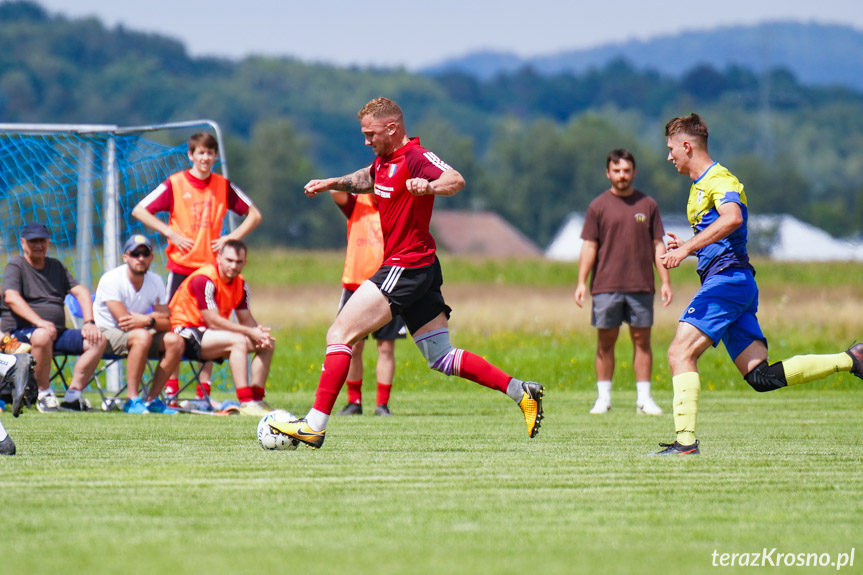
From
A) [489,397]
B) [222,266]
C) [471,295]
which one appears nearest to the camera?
[222,266]

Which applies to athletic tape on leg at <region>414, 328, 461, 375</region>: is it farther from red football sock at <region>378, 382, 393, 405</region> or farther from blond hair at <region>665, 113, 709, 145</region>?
red football sock at <region>378, 382, 393, 405</region>

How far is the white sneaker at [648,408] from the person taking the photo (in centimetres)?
1122

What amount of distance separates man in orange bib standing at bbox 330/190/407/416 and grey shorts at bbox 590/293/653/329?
5.78 feet

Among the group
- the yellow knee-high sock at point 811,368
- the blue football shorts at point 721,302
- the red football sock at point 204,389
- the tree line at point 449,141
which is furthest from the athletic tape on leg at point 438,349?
the tree line at point 449,141

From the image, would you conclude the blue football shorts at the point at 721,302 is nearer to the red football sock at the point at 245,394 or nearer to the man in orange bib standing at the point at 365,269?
the man in orange bib standing at the point at 365,269

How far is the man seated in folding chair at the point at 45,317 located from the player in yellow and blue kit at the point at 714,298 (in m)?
5.82

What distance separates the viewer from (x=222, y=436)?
28.6ft

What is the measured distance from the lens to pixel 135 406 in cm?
1123

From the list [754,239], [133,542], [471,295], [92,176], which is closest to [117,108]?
[754,239]

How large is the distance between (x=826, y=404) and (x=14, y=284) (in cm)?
758

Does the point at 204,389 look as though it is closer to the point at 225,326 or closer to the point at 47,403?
the point at 225,326

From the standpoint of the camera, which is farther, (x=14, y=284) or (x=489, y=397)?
(x=489, y=397)

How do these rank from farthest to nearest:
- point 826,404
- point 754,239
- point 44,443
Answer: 1. point 754,239
2. point 826,404
3. point 44,443

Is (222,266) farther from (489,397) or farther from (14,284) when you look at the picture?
(489,397)
